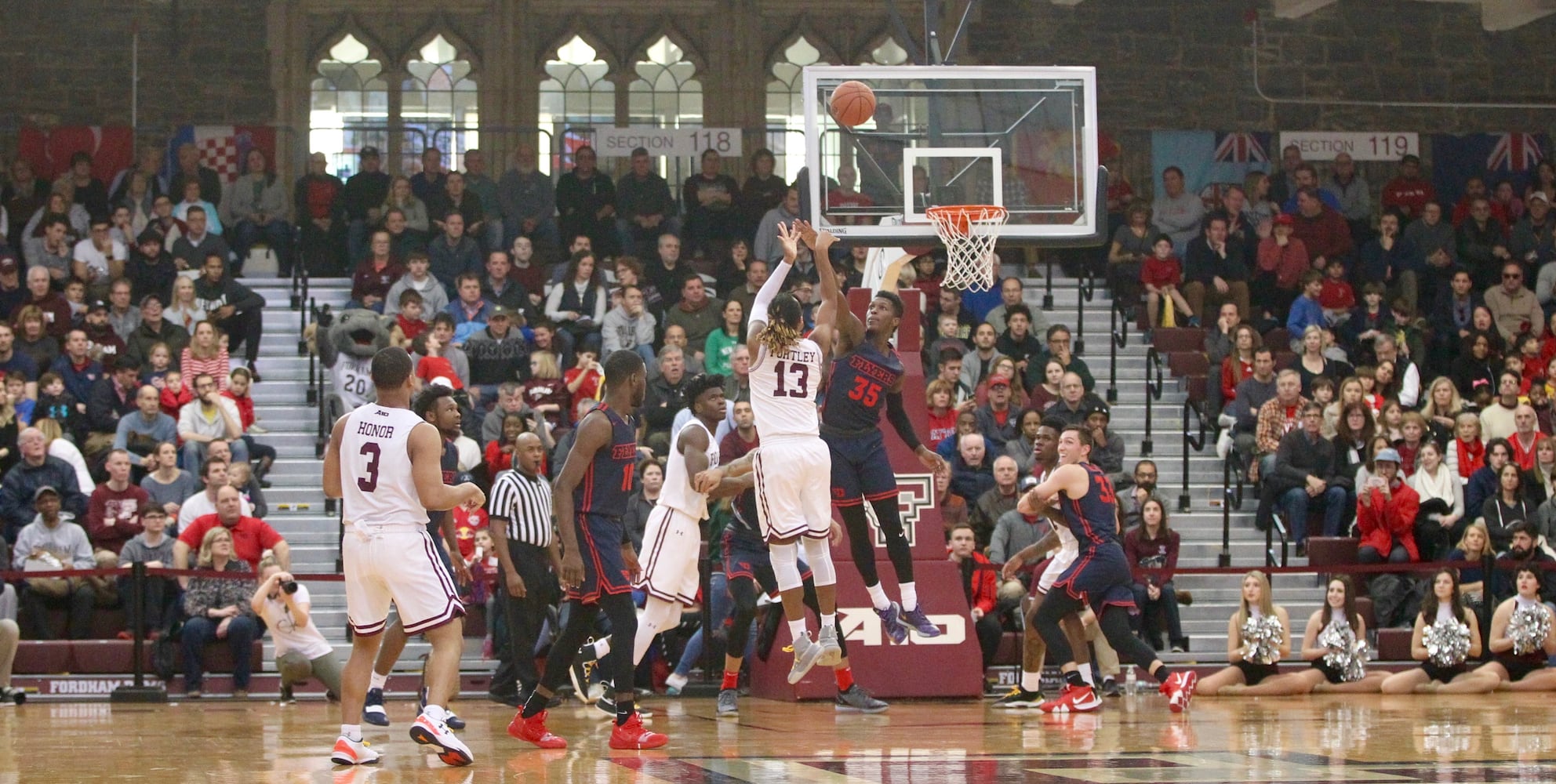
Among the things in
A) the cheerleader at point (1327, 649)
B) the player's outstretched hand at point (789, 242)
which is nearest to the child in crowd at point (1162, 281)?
the cheerleader at point (1327, 649)

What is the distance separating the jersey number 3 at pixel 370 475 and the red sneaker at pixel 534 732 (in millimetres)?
1565

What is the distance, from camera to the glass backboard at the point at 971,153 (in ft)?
43.2

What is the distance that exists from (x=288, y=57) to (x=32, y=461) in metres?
9.41

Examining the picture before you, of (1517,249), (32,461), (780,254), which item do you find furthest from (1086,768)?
(1517,249)

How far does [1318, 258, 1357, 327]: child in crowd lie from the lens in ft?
66.1

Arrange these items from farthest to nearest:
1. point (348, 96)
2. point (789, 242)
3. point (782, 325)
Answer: point (348, 96) < point (782, 325) < point (789, 242)

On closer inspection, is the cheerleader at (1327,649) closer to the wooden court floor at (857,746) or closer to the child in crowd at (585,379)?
the wooden court floor at (857,746)

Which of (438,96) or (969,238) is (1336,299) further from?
(438,96)

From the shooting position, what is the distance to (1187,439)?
1856cm

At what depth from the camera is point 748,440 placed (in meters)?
14.9

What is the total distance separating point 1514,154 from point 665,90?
35.4 feet

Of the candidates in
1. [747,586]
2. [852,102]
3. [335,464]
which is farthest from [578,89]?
[335,464]

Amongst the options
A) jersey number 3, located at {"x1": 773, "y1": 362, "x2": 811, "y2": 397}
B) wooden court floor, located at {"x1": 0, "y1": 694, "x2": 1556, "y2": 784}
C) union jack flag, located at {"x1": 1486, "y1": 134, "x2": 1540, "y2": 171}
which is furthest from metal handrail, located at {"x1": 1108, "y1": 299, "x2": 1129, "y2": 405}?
jersey number 3, located at {"x1": 773, "y1": 362, "x2": 811, "y2": 397}

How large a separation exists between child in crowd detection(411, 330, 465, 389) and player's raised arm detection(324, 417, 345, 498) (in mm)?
7568
